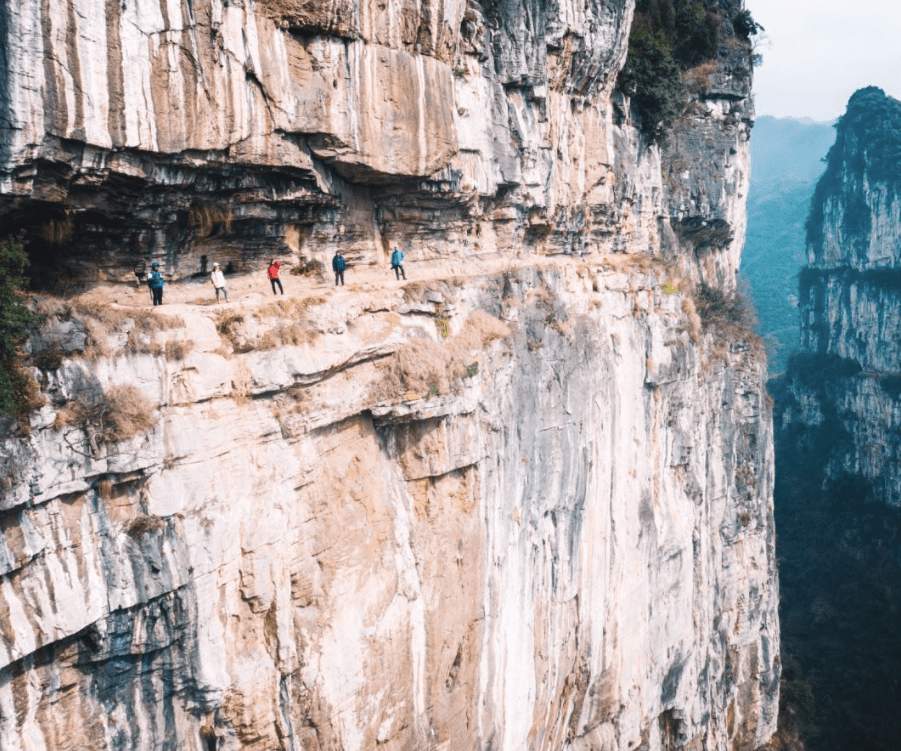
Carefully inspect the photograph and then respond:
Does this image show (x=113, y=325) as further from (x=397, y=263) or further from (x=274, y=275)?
(x=397, y=263)

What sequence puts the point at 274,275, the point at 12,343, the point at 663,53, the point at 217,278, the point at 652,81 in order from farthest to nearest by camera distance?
the point at 663,53
the point at 652,81
the point at 274,275
the point at 217,278
the point at 12,343

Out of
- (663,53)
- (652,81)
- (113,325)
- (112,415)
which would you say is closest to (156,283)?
(113,325)

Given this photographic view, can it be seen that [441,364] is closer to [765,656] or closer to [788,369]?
[765,656]

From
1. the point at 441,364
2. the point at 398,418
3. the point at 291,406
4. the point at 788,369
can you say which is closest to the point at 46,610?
the point at 291,406

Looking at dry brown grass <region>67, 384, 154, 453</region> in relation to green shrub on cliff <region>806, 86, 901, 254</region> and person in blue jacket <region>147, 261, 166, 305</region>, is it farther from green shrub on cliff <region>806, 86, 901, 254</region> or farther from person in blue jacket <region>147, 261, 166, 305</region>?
green shrub on cliff <region>806, 86, 901, 254</region>

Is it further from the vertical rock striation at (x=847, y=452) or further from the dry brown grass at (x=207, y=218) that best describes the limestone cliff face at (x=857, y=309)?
the dry brown grass at (x=207, y=218)

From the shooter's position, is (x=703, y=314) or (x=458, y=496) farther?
(x=703, y=314)

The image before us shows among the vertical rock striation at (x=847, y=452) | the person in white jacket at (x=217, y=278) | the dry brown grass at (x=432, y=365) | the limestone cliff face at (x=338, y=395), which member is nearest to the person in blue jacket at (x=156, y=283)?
the limestone cliff face at (x=338, y=395)
